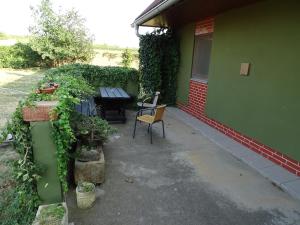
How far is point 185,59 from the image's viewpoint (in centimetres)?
721

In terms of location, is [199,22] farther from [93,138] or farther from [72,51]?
[72,51]

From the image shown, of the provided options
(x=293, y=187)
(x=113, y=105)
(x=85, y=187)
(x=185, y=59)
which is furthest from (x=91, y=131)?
(x=185, y=59)

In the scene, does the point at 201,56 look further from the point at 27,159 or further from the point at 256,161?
the point at 27,159

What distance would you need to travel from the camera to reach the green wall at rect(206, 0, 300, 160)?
11.5 feet

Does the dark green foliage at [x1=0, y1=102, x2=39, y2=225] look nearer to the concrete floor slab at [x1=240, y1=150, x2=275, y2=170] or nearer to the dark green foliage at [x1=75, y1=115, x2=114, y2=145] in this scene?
the dark green foliage at [x1=75, y1=115, x2=114, y2=145]

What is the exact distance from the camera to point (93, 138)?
329cm

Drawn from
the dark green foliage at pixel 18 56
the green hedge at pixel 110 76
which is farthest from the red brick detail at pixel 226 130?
the dark green foliage at pixel 18 56

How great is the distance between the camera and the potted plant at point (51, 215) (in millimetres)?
1951

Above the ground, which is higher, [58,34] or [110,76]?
[58,34]

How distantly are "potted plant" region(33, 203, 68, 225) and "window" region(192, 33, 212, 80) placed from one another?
4983 millimetres

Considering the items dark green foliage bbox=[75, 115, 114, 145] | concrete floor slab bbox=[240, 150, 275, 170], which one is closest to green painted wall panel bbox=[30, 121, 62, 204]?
dark green foliage bbox=[75, 115, 114, 145]

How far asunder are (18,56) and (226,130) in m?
19.3

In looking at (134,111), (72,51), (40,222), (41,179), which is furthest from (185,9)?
(72,51)

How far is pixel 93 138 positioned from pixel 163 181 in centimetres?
111
